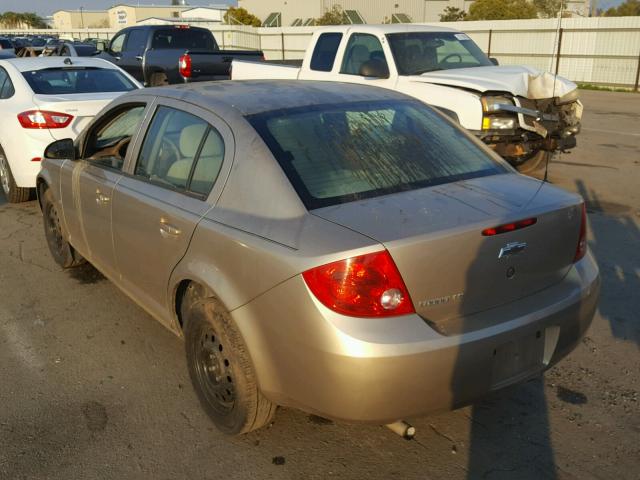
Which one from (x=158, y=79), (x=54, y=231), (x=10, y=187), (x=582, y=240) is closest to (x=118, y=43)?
(x=158, y=79)

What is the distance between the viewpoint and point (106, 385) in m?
3.73

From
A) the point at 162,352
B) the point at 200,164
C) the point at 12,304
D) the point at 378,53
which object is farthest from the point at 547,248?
the point at 378,53

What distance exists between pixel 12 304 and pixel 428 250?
3.68 metres

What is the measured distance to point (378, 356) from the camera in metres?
2.47

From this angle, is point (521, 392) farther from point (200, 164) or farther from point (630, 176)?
point (630, 176)

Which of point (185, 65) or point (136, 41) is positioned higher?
point (136, 41)

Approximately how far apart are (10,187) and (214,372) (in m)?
5.69

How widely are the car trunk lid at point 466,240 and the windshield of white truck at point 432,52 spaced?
5.83 meters

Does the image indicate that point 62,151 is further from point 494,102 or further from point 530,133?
point 530,133

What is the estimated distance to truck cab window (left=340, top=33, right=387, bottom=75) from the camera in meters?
8.88

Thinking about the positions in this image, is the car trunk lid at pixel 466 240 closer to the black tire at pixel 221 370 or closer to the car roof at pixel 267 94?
the black tire at pixel 221 370

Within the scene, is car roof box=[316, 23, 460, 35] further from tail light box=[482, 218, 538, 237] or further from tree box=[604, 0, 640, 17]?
tree box=[604, 0, 640, 17]

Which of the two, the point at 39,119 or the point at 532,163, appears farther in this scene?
the point at 532,163

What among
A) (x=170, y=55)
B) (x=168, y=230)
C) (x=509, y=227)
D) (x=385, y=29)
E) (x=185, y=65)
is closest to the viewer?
(x=509, y=227)
